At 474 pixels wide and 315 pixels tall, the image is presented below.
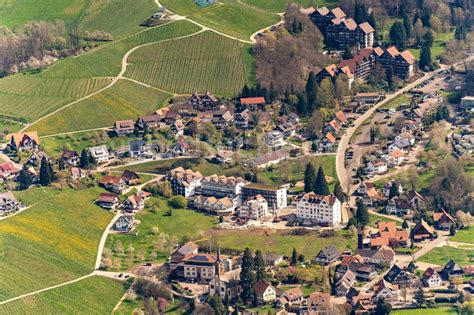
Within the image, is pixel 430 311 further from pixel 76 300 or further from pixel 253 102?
pixel 253 102

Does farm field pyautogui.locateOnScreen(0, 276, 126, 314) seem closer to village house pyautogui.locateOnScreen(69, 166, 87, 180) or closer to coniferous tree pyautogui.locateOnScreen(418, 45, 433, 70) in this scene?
village house pyautogui.locateOnScreen(69, 166, 87, 180)

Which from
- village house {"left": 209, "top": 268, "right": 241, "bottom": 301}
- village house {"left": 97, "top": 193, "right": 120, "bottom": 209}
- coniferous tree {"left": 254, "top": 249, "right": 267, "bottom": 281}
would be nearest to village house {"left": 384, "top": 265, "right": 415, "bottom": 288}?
coniferous tree {"left": 254, "top": 249, "right": 267, "bottom": 281}

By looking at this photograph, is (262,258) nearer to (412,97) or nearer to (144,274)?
(144,274)

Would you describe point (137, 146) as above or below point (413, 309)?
above

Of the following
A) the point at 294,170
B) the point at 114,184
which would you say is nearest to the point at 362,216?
the point at 294,170

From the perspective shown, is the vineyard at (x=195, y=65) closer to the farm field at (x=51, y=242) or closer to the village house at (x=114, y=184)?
the village house at (x=114, y=184)

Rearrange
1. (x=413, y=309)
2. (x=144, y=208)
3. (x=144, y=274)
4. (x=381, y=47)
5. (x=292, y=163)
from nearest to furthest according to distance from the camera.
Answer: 1. (x=413, y=309)
2. (x=144, y=274)
3. (x=144, y=208)
4. (x=292, y=163)
5. (x=381, y=47)

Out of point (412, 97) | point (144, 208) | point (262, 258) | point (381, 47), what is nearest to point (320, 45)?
point (381, 47)

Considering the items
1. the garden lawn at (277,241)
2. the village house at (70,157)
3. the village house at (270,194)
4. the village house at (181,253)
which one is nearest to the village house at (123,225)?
the village house at (181,253)
